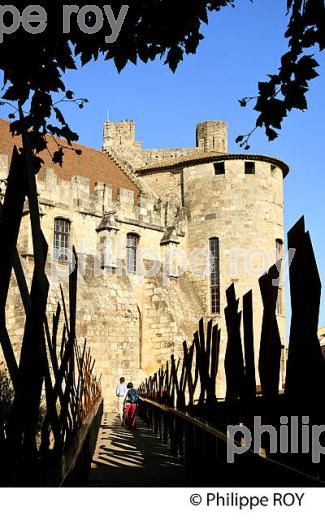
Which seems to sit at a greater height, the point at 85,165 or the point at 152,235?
the point at 85,165

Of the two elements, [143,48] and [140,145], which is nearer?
[143,48]

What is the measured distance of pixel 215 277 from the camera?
35312 millimetres

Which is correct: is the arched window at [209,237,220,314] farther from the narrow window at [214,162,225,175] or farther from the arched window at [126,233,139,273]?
the arched window at [126,233,139,273]

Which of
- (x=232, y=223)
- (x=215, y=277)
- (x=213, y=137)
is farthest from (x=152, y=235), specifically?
(x=213, y=137)

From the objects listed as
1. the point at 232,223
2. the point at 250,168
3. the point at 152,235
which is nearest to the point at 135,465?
the point at 152,235

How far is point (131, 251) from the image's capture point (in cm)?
3328

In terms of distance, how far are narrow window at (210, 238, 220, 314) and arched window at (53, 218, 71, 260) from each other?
28.7ft

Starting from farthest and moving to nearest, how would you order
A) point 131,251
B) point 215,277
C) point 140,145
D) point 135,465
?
point 140,145 → point 215,277 → point 131,251 → point 135,465

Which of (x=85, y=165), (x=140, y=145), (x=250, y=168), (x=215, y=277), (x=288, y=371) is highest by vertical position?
(x=140, y=145)

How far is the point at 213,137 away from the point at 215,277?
9843 mm

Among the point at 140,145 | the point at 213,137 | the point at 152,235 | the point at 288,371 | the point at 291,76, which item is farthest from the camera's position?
the point at 213,137

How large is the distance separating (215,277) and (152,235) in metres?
3.99

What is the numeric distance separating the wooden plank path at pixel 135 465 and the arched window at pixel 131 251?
64.2 feet

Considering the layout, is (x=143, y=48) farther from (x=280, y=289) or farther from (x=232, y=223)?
(x=280, y=289)
